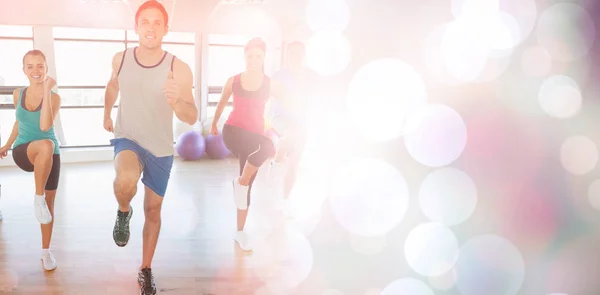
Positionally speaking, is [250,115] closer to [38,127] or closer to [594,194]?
[38,127]

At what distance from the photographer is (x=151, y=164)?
2.57 metres

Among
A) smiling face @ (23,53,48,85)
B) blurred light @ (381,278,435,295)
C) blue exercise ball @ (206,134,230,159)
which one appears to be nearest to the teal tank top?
smiling face @ (23,53,48,85)

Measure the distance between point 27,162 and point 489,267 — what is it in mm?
2873

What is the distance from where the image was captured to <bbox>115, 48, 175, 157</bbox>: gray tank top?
244cm

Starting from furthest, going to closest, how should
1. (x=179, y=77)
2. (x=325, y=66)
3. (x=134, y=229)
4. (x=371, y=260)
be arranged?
(x=325, y=66)
(x=134, y=229)
(x=371, y=260)
(x=179, y=77)

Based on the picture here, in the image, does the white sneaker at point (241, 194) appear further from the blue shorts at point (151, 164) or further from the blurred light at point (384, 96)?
the blurred light at point (384, 96)

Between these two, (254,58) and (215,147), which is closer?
(254,58)

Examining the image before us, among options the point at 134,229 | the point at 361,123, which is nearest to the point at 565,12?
the point at 361,123

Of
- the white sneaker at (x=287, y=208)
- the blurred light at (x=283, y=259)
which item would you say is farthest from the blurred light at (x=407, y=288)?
the white sneaker at (x=287, y=208)

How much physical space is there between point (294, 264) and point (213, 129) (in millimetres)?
1167

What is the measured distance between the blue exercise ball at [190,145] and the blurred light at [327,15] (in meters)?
2.18

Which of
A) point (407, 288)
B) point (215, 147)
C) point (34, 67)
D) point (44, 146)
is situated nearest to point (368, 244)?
point (407, 288)

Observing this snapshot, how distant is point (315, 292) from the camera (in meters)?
2.84

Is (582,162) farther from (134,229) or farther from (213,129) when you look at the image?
(134,229)
